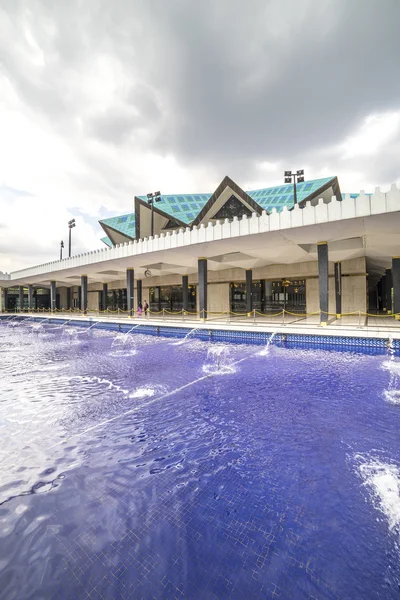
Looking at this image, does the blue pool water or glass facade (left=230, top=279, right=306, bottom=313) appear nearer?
the blue pool water

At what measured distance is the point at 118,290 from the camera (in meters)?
38.0

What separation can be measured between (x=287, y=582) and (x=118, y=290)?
38096 mm

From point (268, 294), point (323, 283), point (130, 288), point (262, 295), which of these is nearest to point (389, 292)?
point (268, 294)

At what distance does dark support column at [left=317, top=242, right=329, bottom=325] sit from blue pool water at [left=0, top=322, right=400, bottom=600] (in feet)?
26.8

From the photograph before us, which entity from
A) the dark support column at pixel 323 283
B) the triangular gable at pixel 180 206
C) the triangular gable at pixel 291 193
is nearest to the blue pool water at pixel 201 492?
the dark support column at pixel 323 283

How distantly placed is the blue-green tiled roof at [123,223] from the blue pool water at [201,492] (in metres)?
33.9

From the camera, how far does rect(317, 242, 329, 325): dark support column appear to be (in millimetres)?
14233

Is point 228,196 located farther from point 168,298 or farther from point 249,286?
point 168,298

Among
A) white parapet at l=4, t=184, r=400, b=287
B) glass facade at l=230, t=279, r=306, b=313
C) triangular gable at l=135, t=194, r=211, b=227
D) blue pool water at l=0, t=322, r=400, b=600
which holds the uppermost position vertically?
triangular gable at l=135, t=194, r=211, b=227

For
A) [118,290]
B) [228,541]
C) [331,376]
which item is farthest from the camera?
[118,290]

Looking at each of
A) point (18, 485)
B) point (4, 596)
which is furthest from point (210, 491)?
point (18, 485)

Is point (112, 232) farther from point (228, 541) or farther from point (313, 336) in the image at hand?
point (228, 541)

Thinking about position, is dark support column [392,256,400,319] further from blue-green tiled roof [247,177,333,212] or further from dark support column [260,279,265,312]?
blue-green tiled roof [247,177,333,212]

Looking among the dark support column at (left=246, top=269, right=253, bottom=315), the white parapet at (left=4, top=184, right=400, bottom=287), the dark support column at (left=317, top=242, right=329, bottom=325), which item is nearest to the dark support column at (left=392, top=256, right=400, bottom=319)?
the dark support column at (left=317, top=242, right=329, bottom=325)
